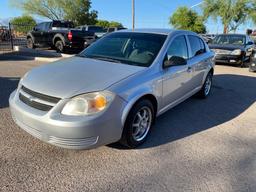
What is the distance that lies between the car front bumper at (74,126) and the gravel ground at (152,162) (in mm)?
340

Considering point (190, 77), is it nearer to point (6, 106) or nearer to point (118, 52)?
point (118, 52)

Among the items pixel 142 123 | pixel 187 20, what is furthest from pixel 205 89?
pixel 187 20

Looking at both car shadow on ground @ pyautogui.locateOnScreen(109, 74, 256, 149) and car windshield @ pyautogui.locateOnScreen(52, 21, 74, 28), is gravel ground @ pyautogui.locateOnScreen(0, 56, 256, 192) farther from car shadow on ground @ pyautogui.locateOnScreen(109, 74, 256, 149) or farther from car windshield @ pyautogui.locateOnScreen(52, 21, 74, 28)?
car windshield @ pyautogui.locateOnScreen(52, 21, 74, 28)

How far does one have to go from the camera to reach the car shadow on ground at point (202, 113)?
13.2ft

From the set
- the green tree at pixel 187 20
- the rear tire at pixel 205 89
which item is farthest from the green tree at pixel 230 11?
the rear tire at pixel 205 89

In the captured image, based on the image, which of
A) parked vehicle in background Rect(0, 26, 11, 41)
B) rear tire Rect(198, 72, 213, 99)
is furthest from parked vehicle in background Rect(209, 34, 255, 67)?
parked vehicle in background Rect(0, 26, 11, 41)

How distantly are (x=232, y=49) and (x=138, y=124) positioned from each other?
9679 mm

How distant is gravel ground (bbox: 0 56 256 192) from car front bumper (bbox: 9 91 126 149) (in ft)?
1.11

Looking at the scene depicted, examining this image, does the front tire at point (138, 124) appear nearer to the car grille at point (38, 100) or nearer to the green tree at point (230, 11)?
the car grille at point (38, 100)

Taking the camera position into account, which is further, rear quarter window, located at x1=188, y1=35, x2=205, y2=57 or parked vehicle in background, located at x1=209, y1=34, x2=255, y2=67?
parked vehicle in background, located at x1=209, y1=34, x2=255, y2=67

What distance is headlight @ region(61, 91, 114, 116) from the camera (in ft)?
9.31

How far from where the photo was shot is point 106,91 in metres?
2.95

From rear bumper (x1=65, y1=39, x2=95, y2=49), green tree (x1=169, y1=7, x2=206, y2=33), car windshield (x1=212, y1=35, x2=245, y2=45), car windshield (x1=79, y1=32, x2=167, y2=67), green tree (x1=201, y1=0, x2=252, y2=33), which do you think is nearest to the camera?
car windshield (x1=79, y1=32, x2=167, y2=67)

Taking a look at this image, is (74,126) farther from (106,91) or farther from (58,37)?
(58,37)
